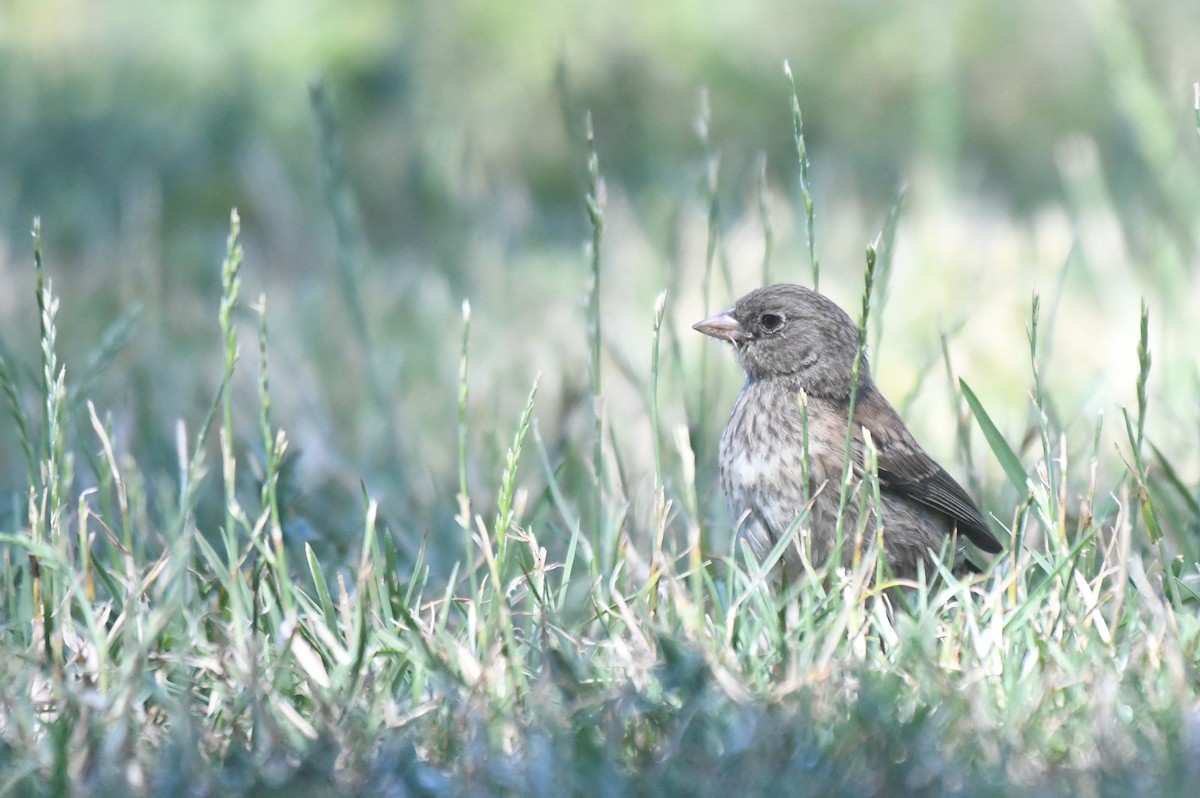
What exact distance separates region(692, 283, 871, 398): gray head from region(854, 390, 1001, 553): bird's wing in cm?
20

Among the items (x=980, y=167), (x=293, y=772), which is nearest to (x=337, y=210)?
(x=293, y=772)

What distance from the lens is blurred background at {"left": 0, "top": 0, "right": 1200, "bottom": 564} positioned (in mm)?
4383

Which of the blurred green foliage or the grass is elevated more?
the blurred green foliage

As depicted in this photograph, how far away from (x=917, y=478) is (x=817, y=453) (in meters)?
0.28

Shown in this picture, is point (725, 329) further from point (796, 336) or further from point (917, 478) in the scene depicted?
point (917, 478)

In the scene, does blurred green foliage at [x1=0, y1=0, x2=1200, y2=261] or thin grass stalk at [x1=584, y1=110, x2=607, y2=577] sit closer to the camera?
thin grass stalk at [x1=584, y1=110, x2=607, y2=577]

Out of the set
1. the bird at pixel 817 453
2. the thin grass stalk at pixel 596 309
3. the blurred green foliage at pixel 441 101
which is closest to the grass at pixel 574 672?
the thin grass stalk at pixel 596 309

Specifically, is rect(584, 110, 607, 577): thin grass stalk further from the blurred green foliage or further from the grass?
the blurred green foliage

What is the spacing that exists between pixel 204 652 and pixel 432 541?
1.45m

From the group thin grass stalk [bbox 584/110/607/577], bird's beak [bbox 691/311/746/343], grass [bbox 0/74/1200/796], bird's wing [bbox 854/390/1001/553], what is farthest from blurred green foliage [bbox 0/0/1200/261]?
grass [bbox 0/74/1200/796]

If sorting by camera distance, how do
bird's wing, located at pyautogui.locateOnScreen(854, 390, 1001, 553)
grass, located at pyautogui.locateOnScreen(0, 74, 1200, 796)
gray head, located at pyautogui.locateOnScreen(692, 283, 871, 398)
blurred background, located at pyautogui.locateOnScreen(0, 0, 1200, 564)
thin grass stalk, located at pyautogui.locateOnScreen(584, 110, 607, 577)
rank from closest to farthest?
grass, located at pyautogui.locateOnScreen(0, 74, 1200, 796) < thin grass stalk, located at pyautogui.locateOnScreen(584, 110, 607, 577) < bird's wing, located at pyautogui.locateOnScreen(854, 390, 1001, 553) < gray head, located at pyautogui.locateOnScreen(692, 283, 871, 398) < blurred background, located at pyautogui.locateOnScreen(0, 0, 1200, 564)

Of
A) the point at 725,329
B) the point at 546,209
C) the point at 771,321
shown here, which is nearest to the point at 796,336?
the point at 771,321

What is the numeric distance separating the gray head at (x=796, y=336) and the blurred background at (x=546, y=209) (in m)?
0.23

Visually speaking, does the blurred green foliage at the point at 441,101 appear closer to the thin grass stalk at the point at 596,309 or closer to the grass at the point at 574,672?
the thin grass stalk at the point at 596,309
